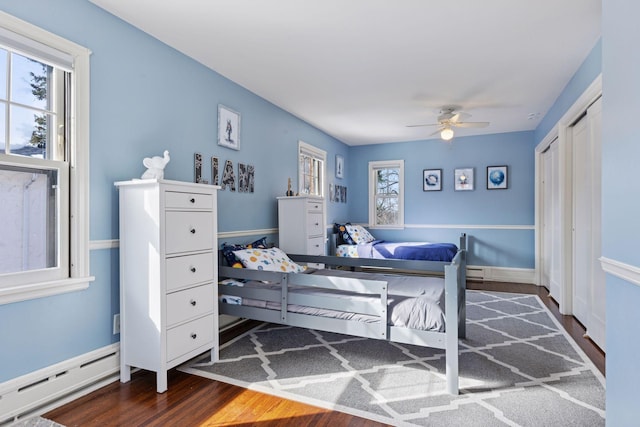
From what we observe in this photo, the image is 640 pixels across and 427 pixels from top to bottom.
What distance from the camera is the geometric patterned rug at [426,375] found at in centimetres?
193

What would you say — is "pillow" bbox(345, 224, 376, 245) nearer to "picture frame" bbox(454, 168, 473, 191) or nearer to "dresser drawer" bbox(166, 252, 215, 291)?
"picture frame" bbox(454, 168, 473, 191)

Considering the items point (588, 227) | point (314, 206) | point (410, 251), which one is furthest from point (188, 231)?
point (410, 251)

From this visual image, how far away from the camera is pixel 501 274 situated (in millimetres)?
5773

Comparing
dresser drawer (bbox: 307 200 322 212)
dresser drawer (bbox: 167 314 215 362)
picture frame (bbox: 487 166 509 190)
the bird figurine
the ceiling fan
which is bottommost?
dresser drawer (bbox: 167 314 215 362)

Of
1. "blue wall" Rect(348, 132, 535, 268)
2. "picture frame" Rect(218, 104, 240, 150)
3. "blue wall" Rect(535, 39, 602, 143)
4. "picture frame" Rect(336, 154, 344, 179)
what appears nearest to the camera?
"blue wall" Rect(535, 39, 602, 143)

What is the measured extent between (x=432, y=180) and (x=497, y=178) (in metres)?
1.05

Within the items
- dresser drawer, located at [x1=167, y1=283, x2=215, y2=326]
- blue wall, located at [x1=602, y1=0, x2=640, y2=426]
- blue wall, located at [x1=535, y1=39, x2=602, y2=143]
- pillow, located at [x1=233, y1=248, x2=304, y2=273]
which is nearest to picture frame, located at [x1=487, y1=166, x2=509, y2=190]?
blue wall, located at [x1=535, y1=39, x2=602, y2=143]

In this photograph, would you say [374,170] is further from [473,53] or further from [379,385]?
[379,385]

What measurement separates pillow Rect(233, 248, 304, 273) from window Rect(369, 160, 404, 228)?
3545mm

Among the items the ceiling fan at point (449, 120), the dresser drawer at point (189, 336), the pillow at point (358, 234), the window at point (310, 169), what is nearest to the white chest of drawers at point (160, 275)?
the dresser drawer at point (189, 336)

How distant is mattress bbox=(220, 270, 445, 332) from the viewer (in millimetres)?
2285

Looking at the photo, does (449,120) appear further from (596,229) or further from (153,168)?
(153,168)

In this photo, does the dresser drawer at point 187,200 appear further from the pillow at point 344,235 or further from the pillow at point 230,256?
the pillow at point 344,235

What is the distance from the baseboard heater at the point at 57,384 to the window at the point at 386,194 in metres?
5.09
